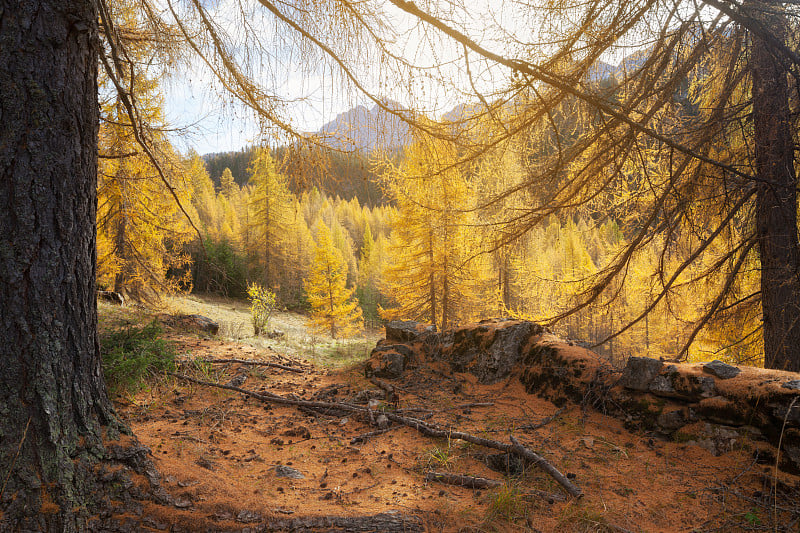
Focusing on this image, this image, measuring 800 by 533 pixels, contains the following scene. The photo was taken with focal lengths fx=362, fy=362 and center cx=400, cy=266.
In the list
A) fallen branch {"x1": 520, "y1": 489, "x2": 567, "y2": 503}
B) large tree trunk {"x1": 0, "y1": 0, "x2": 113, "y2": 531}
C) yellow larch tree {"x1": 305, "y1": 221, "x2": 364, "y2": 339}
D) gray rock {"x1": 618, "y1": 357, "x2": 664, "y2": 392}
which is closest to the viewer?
large tree trunk {"x1": 0, "y1": 0, "x2": 113, "y2": 531}

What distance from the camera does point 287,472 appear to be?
2539 mm

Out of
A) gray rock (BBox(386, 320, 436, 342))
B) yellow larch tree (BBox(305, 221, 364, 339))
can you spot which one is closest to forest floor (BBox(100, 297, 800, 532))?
gray rock (BBox(386, 320, 436, 342))

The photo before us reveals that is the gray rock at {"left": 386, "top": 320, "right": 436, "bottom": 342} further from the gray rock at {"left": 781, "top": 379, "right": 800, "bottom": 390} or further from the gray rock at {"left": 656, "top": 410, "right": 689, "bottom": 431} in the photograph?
the gray rock at {"left": 781, "top": 379, "right": 800, "bottom": 390}

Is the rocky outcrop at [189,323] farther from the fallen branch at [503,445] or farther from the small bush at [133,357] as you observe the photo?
the fallen branch at [503,445]

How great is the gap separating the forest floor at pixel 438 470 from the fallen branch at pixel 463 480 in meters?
0.04

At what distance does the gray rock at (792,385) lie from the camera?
2.73m

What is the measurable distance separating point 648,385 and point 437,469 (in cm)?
234

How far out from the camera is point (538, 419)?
3.82 m

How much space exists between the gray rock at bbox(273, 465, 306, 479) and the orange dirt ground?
0.14 feet

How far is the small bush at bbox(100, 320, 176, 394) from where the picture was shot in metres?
3.60

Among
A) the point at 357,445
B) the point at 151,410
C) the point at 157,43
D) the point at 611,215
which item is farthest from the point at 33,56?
the point at 611,215

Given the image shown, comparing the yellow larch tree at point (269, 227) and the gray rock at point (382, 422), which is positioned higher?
the yellow larch tree at point (269, 227)

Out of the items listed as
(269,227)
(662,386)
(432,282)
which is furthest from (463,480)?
(269,227)

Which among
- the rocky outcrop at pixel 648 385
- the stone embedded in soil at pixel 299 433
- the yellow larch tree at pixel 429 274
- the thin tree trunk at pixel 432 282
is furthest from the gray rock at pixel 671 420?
the thin tree trunk at pixel 432 282
